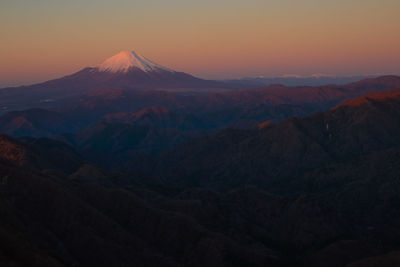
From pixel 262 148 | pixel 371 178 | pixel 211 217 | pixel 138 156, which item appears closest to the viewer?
pixel 211 217

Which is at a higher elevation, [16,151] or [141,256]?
[16,151]

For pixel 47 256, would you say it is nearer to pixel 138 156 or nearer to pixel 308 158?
pixel 308 158

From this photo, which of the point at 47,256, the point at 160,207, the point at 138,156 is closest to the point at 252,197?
the point at 160,207

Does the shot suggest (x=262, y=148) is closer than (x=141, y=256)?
No

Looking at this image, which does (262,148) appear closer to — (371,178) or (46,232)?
(371,178)

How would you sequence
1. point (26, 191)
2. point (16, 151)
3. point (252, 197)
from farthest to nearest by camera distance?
point (16, 151) → point (252, 197) → point (26, 191)

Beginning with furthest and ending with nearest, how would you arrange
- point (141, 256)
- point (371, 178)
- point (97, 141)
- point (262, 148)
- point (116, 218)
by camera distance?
point (97, 141) < point (262, 148) < point (371, 178) < point (116, 218) < point (141, 256)

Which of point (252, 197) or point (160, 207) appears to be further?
point (252, 197)

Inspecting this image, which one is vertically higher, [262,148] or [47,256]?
[47,256]

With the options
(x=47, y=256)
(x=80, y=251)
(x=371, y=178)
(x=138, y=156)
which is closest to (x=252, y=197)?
(x=371, y=178)
